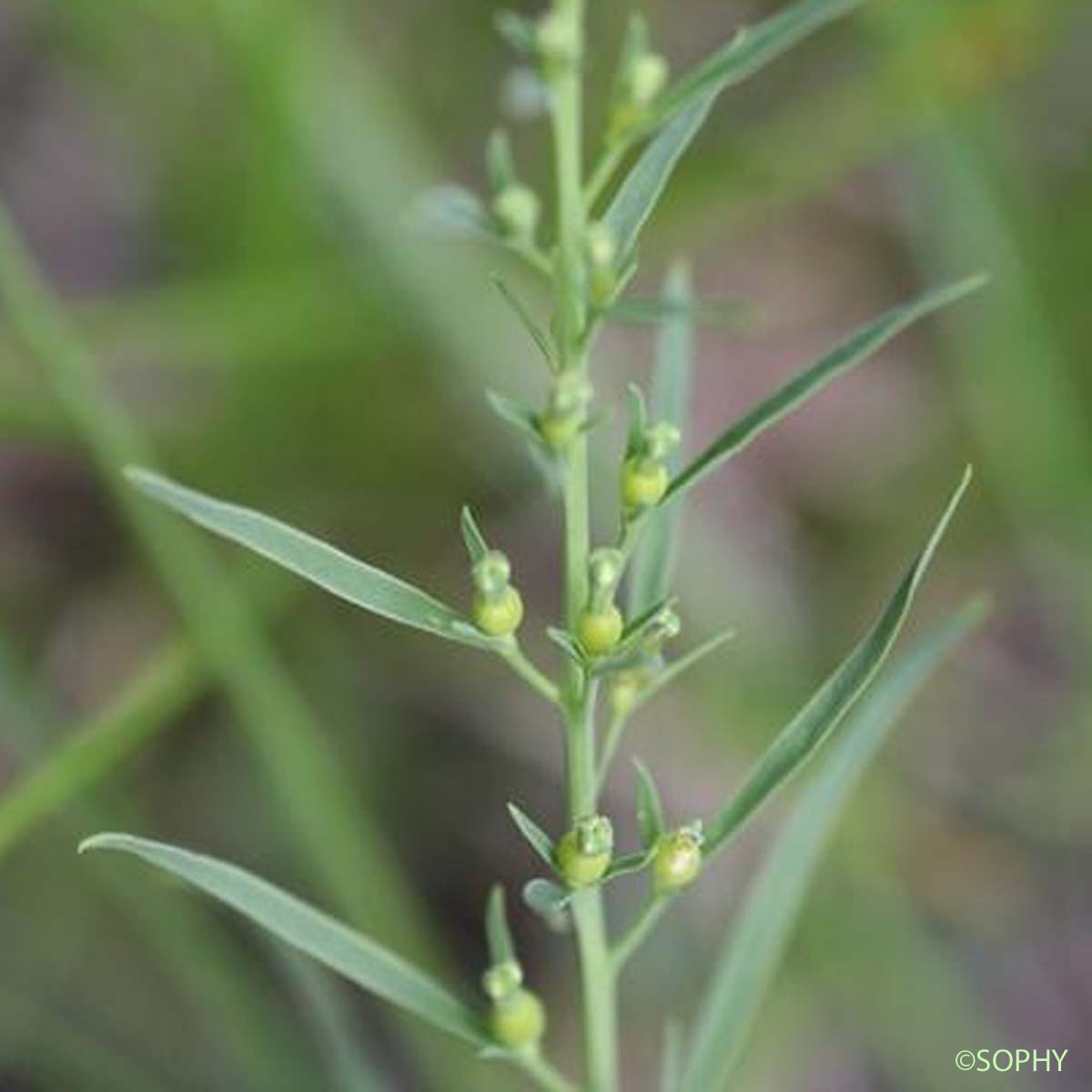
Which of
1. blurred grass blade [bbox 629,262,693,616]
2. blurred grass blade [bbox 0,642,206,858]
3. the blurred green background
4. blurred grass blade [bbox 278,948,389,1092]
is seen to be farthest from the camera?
the blurred green background

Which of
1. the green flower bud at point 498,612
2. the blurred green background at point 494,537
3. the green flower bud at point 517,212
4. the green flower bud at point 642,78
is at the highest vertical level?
the green flower bud at point 642,78

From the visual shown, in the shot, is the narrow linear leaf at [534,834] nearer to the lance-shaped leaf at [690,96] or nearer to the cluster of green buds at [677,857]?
the cluster of green buds at [677,857]

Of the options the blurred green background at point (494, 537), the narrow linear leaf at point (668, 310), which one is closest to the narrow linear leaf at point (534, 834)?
the narrow linear leaf at point (668, 310)

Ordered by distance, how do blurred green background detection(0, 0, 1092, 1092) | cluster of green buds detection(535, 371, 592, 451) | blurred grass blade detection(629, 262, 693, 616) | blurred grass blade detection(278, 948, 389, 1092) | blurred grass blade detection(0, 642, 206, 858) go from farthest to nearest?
1. blurred green background detection(0, 0, 1092, 1092)
2. blurred grass blade detection(0, 642, 206, 858)
3. blurred grass blade detection(278, 948, 389, 1092)
4. blurred grass blade detection(629, 262, 693, 616)
5. cluster of green buds detection(535, 371, 592, 451)

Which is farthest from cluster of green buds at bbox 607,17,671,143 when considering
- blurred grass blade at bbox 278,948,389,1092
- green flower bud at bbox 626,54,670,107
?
blurred grass blade at bbox 278,948,389,1092

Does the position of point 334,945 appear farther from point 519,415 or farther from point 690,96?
point 690,96

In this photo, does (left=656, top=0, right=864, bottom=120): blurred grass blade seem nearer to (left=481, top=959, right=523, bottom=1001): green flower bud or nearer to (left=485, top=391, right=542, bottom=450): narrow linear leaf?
(left=485, top=391, right=542, bottom=450): narrow linear leaf

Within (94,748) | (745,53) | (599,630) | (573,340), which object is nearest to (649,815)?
(599,630)
